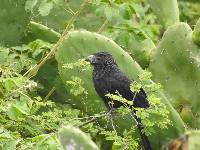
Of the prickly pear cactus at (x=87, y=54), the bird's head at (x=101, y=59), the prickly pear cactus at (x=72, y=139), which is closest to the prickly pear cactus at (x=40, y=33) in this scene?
the prickly pear cactus at (x=87, y=54)

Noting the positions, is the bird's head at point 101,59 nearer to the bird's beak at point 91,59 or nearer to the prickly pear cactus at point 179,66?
the bird's beak at point 91,59

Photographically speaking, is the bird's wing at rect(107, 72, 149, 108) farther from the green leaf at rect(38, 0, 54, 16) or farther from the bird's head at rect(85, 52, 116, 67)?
the green leaf at rect(38, 0, 54, 16)

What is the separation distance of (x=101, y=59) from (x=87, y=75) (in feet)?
0.53

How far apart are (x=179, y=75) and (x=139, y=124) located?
0.39m

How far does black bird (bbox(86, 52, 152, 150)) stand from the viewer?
104 inches

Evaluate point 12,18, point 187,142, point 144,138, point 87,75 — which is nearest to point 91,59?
point 87,75

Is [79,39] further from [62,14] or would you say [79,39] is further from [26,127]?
[62,14]

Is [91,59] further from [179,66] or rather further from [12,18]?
[12,18]

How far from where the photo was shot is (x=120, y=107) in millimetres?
2461

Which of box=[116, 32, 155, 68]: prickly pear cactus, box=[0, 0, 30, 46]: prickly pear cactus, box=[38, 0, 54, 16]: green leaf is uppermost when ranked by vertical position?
box=[38, 0, 54, 16]: green leaf

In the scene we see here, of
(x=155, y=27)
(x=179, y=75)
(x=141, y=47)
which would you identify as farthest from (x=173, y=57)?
(x=155, y=27)

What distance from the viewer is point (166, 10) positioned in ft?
10.6

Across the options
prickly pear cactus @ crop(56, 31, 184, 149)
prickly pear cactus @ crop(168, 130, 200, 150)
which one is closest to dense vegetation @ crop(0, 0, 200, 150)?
prickly pear cactus @ crop(56, 31, 184, 149)

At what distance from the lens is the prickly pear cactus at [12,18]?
317 cm
